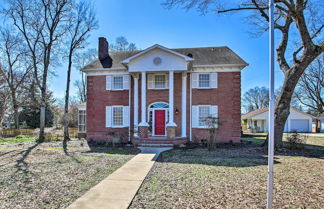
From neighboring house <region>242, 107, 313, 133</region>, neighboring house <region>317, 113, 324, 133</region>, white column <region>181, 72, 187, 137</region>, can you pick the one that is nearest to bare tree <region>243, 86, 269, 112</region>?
neighboring house <region>317, 113, 324, 133</region>

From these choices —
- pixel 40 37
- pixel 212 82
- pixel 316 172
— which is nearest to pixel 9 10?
pixel 40 37

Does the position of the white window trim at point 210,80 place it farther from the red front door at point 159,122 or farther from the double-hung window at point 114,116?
the double-hung window at point 114,116

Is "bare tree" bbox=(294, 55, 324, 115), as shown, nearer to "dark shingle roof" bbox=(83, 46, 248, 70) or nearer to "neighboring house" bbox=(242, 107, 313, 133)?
"neighboring house" bbox=(242, 107, 313, 133)

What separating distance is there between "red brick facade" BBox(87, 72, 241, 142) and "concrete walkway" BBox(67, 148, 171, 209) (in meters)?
7.55

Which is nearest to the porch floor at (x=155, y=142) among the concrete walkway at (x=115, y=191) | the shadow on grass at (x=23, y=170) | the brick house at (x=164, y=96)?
the brick house at (x=164, y=96)

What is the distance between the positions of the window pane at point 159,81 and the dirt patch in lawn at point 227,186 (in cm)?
845

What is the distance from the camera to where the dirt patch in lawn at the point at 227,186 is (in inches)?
171

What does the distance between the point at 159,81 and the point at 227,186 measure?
36.9 ft

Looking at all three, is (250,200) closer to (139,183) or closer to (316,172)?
(139,183)

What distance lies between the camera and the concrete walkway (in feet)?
14.0

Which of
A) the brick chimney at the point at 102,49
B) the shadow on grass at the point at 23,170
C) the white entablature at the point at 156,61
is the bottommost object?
the shadow on grass at the point at 23,170

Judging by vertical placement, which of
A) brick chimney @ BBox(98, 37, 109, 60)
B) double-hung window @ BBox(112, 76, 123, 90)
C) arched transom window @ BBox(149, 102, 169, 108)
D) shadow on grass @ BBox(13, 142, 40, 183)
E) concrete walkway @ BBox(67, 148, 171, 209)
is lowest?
shadow on grass @ BBox(13, 142, 40, 183)

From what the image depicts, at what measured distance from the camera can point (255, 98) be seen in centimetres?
6738

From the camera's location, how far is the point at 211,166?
7.79m
